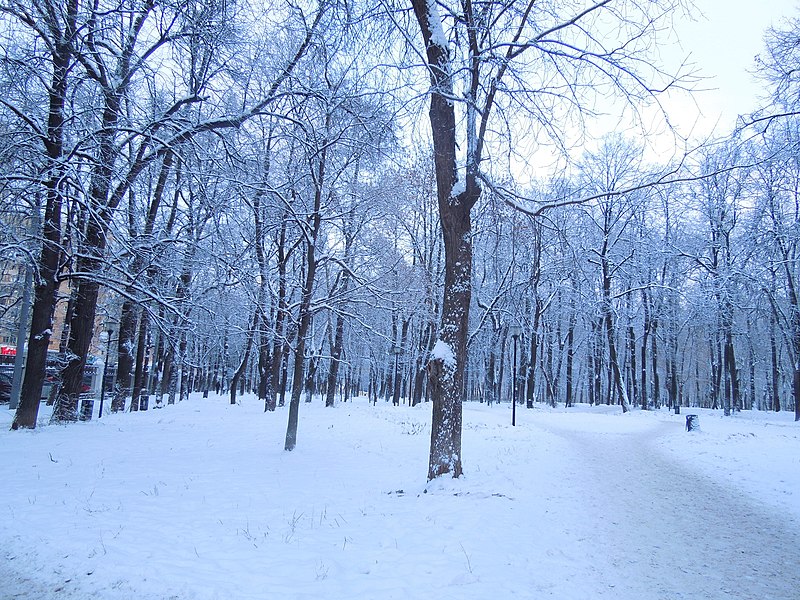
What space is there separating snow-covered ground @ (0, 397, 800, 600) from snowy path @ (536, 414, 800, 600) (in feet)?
0.09

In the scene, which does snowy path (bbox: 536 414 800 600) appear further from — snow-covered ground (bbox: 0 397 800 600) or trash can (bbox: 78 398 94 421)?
trash can (bbox: 78 398 94 421)

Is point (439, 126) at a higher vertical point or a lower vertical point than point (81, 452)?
higher

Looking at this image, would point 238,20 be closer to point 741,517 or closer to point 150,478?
point 150,478

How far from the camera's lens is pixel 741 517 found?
6473mm

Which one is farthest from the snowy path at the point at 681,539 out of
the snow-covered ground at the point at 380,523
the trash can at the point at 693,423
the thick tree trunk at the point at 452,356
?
the trash can at the point at 693,423

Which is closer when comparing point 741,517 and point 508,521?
point 508,521

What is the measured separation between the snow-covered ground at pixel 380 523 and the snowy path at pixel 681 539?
0.09 feet

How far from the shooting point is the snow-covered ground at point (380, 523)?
404 centimetres

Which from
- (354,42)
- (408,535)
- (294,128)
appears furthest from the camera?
(294,128)

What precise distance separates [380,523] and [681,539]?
3.51m

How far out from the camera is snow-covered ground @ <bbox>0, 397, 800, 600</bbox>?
13.3 feet

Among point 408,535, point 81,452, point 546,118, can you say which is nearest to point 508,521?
point 408,535

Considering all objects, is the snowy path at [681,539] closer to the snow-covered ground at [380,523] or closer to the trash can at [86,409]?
the snow-covered ground at [380,523]

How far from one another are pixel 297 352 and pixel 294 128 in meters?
5.27
